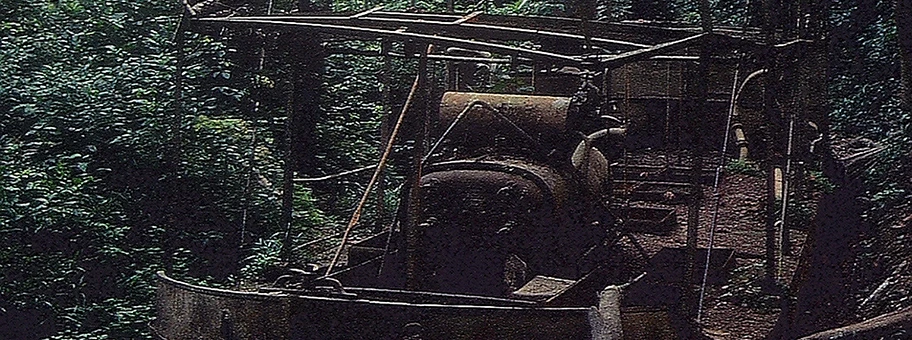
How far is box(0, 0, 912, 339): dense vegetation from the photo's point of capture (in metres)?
8.51

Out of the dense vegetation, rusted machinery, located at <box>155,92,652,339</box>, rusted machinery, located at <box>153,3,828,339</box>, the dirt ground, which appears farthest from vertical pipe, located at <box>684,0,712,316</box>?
the dense vegetation

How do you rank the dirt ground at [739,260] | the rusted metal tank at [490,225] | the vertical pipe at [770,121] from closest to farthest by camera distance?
the rusted metal tank at [490,225] < the vertical pipe at [770,121] < the dirt ground at [739,260]

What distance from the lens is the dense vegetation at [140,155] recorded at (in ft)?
27.9

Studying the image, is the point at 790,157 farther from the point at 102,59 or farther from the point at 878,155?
the point at 102,59

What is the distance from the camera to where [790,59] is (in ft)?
25.7

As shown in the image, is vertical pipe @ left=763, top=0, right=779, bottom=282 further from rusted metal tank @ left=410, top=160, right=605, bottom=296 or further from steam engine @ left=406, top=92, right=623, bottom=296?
rusted metal tank @ left=410, top=160, right=605, bottom=296

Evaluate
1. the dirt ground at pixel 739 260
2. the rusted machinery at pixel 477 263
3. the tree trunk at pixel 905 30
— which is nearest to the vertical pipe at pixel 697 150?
the rusted machinery at pixel 477 263

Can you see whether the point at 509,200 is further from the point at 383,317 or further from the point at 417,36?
the point at 417,36

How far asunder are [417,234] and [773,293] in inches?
140

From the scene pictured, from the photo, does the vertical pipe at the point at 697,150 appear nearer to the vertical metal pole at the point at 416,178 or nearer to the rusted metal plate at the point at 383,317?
the rusted metal plate at the point at 383,317

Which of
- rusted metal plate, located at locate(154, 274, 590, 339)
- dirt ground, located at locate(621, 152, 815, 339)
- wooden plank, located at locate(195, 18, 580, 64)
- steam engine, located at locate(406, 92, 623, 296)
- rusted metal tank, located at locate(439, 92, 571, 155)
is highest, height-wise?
wooden plank, located at locate(195, 18, 580, 64)

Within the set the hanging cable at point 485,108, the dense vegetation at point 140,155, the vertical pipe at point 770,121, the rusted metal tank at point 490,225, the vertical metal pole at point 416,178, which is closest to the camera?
the vertical metal pole at point 416,178

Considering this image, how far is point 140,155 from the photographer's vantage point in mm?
10133

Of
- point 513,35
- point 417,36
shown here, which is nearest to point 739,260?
point 513,35
